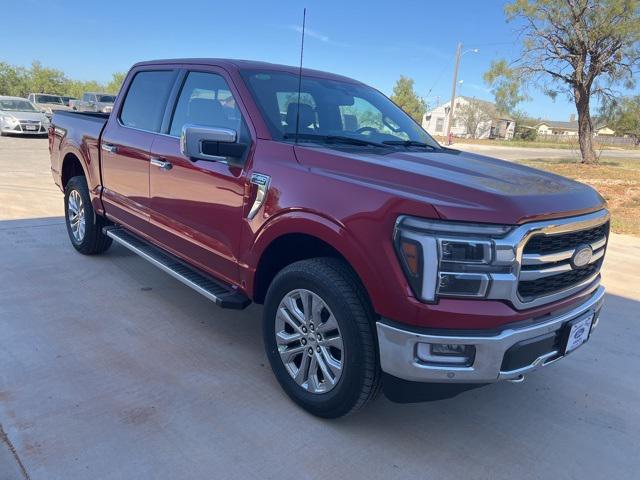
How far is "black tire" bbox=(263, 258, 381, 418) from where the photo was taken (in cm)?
244

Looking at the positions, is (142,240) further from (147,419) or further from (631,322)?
(631,322)

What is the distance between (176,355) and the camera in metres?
3.42

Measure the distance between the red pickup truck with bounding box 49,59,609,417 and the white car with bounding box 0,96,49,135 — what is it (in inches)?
698

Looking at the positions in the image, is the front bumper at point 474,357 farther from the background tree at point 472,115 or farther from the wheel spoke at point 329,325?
the background tree at point 472,115

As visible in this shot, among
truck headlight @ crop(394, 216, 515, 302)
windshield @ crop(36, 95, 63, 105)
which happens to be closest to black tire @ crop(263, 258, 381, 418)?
truck headlight @ crop(394, 216, 515, 302)

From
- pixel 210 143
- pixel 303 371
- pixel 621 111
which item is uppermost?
pixel 621 111

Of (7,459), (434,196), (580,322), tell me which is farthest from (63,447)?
(580,322)

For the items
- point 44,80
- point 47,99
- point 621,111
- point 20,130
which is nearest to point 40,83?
point 44,80

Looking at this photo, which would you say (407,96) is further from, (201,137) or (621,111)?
(201,137)

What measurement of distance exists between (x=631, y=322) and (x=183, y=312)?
3880mm

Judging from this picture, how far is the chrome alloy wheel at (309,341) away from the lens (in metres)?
2.66

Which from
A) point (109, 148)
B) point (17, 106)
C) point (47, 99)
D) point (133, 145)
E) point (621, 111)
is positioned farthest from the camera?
point (47, 99)

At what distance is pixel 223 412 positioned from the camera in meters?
2.82

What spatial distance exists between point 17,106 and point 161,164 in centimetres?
1997
